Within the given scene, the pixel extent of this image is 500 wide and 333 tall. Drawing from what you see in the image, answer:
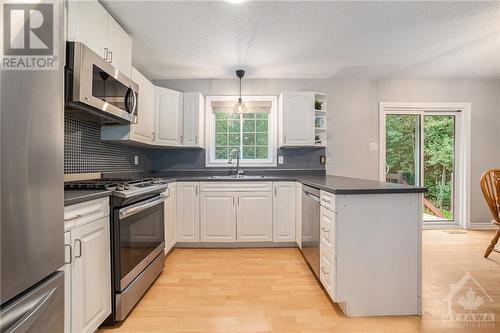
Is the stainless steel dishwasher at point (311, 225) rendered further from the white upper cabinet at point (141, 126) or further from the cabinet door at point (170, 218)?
the white upper cabinet at point (141, 126)

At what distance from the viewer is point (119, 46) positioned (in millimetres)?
2160

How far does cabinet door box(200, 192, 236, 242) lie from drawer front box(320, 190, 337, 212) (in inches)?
52.4

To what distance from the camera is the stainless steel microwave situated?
150 centimetres

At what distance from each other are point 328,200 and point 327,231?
232 mm

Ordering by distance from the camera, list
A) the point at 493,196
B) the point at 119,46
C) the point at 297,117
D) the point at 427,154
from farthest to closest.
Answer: the point at 427,154 → the point at 297,117 → the point at 493,196 → the point at 119,46

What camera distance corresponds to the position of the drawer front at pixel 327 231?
67.0 inches

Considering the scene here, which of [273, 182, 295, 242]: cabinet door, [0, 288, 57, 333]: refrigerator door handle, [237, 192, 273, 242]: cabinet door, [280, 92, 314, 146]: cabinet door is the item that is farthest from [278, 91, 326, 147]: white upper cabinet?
[0, 288, 57, 333]: refrigerator door handle

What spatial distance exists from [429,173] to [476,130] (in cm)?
98

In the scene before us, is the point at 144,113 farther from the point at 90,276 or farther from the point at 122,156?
the point at 90,276

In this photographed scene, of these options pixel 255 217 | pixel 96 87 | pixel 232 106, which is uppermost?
pixel 232 106

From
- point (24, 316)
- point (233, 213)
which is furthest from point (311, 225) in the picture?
point (24, 316)

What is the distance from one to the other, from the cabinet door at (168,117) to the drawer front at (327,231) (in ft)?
6.99

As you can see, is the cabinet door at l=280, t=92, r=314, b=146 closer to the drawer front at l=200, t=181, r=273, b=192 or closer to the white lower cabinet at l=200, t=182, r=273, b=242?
the drawer front at l=200, t=181, r=273, b=192

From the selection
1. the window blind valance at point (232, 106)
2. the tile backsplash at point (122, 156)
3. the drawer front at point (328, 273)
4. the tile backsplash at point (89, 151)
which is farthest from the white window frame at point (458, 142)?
the tile backsplash at point (89, 151)
